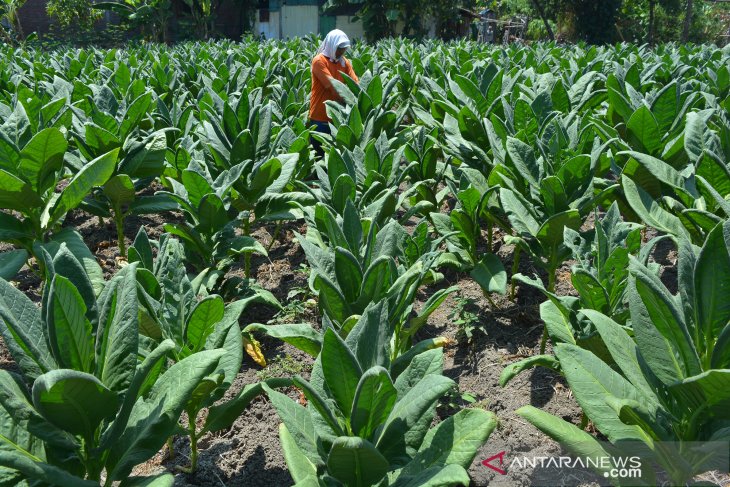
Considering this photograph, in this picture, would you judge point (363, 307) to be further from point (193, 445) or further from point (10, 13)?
point (10, 13)

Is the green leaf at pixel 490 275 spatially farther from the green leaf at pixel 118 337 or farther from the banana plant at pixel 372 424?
the green leaf at pixel 118 337

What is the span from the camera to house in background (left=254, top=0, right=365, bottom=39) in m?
38.3

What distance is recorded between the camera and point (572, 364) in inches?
75.3

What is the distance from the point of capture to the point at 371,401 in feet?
5.67

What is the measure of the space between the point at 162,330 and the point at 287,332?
455 millimetres

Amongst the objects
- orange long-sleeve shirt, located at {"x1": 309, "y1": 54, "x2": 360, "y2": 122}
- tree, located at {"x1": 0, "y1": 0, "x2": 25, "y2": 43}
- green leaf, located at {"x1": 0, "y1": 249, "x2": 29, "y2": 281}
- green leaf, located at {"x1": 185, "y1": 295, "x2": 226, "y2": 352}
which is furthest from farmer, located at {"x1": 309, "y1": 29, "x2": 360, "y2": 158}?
tree, located at {"x1": 0, "y1": 0, "x2": 25, "y2": 43}

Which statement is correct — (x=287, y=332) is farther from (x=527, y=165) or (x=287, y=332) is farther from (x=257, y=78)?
(x=257, y=78)

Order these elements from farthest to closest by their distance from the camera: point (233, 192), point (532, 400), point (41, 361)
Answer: point (233, 192) < point (532, 400) < point (41, 361)

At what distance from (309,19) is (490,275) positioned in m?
38.4

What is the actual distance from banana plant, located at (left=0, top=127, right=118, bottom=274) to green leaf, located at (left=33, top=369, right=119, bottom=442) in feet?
5.47

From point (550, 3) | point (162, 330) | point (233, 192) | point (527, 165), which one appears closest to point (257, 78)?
point (233, 192)

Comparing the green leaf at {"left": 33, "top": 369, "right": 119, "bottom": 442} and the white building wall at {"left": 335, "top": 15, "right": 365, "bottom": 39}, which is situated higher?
the white building wall at {"left": 335, "top": 15, "right": 365, "bottom": 39}

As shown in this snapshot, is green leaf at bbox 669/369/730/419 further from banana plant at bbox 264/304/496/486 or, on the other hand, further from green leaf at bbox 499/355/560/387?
green leaf at bbox 499/355/560/387

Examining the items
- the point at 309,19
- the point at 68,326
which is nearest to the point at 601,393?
the point at 68,326
